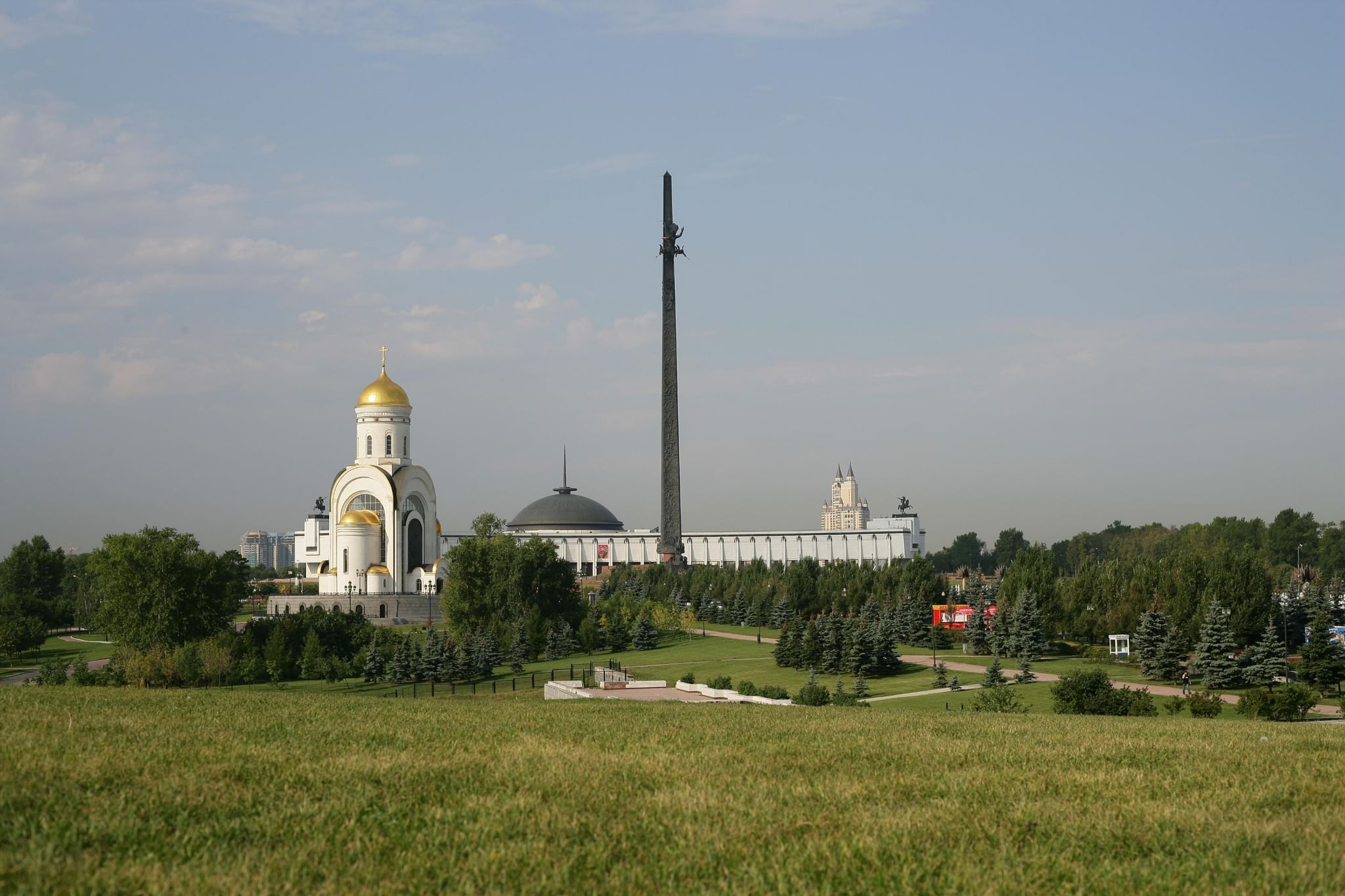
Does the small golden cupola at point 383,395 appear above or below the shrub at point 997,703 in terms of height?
above

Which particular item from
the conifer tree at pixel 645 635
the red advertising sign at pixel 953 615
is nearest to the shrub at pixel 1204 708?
the red advertising sign at pixel 953 615

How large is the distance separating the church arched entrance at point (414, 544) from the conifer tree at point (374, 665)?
33.9m

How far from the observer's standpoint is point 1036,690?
36625 mm

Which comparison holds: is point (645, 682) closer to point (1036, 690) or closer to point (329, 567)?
point (1036, 690)

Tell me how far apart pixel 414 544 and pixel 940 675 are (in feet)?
163

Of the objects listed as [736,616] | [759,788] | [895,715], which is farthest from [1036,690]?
[736,616]

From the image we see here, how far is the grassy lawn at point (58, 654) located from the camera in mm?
57969

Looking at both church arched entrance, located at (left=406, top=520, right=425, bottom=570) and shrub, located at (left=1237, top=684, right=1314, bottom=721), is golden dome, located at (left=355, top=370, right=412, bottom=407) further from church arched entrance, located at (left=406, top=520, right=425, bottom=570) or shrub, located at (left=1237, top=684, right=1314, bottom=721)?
shrub, located at (left=1237, top=684, right=1314, bottom=721)

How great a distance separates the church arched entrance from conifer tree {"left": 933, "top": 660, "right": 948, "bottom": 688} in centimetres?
4536

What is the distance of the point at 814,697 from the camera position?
3066 centimetres

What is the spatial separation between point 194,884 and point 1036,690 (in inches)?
1298

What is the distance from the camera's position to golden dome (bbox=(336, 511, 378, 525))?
78438 millimetres

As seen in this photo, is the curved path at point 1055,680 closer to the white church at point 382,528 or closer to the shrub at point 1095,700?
the shrub at point 1095,700

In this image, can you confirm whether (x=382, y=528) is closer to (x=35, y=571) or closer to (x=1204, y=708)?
(x=35, y=571)
